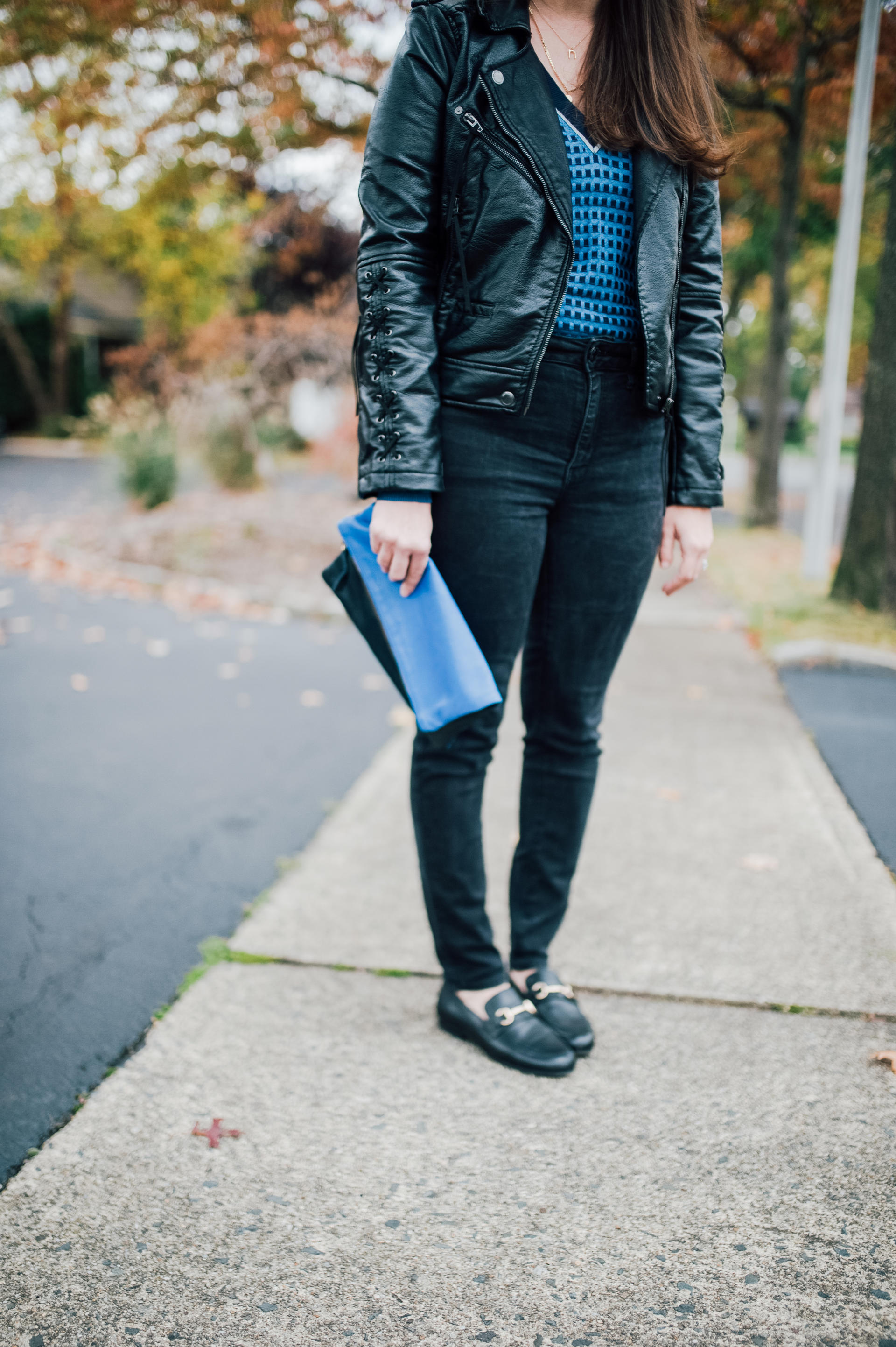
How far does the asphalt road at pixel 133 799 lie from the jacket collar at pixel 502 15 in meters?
1.98

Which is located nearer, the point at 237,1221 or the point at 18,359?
the point at 237,1221

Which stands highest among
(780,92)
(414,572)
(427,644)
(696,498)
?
(780,92)

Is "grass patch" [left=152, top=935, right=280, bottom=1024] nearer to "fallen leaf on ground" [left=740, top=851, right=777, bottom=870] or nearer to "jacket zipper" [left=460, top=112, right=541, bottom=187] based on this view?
"fallen leaf on ground" [left=740, top=851, right=777, bottom=870]

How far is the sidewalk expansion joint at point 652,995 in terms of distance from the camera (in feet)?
6.79

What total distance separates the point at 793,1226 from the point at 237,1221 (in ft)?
2.84

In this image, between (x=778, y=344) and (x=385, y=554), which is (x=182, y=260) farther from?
(x=385, y=554)

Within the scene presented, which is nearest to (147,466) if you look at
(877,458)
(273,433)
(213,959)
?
(273,433)

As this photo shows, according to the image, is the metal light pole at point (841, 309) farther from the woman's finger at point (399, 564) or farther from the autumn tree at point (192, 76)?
the woman's finger at point (399, 564)

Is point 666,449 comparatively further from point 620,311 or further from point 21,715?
point 21,715

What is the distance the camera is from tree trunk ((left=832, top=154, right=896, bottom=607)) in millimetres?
5484

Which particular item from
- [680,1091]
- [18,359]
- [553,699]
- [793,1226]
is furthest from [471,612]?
[18,359]

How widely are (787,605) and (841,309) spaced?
2050mm

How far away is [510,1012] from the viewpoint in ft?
6.27

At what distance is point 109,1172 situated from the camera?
1.59 metres
